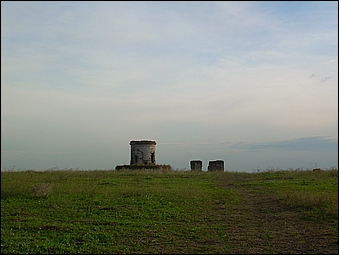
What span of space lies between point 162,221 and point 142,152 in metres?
22.7

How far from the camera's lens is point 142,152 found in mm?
32844

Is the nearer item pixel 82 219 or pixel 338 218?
pixel 338 218

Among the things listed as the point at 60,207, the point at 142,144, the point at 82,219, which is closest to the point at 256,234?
the point at 82,219

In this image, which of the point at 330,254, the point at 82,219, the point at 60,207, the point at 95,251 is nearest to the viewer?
the point at 330,254

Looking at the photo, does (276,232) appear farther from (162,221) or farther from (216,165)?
(216,165)

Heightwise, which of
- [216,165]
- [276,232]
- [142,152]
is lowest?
[276,232]

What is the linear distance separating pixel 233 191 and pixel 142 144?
57.0 feet

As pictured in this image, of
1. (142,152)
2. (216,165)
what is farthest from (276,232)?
(142,152)

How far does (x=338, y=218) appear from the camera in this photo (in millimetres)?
9750

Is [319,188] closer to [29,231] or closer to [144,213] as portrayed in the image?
[144,213]

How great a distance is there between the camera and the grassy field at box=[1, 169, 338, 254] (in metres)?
8.01

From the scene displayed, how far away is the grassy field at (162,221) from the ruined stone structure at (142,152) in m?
17.3

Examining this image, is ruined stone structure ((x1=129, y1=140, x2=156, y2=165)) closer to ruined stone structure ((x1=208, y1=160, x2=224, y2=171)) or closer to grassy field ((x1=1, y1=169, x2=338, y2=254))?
ruined stone structure ((x1=208, y1=160, x2=224, y2=171))

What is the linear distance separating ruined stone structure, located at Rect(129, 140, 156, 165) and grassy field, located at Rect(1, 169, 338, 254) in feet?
56.8
